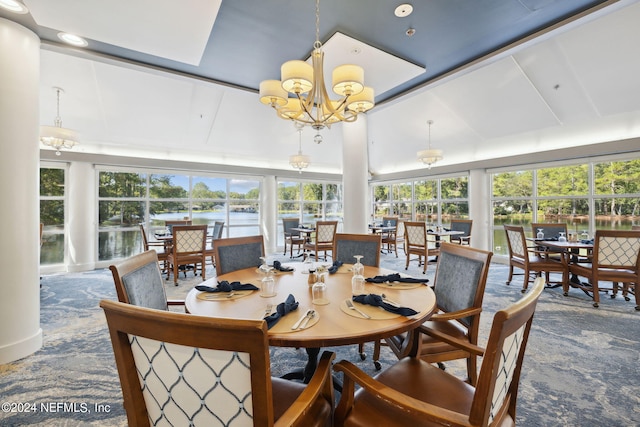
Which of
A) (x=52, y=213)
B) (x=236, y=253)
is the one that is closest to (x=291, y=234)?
(x=236, y=253)

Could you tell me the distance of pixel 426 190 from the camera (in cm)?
841

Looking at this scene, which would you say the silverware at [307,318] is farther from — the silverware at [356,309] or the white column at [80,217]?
the white column at [80,217]

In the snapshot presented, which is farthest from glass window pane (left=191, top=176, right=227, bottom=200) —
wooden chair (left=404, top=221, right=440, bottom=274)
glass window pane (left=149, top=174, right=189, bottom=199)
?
wooden chair (left=404, top=221, right=440, bottom=274)

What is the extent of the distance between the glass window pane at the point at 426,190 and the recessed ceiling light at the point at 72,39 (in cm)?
798

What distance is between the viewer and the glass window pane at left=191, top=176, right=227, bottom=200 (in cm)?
755

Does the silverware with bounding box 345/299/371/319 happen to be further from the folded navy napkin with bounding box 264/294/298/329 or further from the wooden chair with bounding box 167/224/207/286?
the wooden chair with bounding box 167/224/207/286

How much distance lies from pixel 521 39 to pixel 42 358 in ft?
17.6

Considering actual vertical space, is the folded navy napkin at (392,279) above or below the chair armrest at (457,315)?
above

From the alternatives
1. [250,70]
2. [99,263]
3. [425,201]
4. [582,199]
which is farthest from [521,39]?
[99,263]

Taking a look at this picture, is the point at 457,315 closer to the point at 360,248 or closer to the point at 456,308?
the point at 456,308

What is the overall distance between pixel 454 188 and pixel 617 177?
313 centimetres

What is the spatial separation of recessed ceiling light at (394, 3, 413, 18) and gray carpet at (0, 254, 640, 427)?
298cm

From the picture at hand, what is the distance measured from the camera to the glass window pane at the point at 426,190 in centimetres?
818

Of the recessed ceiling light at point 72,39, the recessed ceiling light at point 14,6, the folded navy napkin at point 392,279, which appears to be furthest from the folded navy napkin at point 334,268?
the recessed ceiling light at point 14,6
